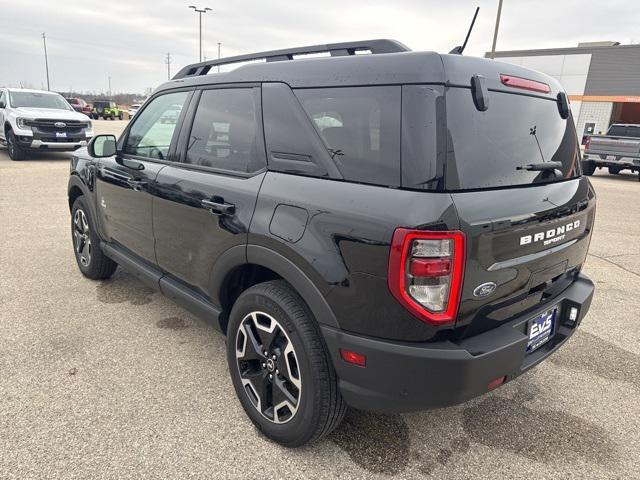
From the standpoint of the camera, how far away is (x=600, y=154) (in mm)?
14148

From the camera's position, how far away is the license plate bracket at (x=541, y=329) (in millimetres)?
2095

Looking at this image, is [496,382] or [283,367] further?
[283,367]

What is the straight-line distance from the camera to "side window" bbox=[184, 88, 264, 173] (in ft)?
7.79

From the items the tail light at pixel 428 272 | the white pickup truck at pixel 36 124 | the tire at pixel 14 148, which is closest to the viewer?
the tail light at pixel 428 272

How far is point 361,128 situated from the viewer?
74.6 inches

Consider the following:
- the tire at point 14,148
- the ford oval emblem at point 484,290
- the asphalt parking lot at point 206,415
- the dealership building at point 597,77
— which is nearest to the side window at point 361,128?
the ford oval emblem at point 484,290

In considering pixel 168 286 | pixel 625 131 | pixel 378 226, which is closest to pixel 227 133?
pixel 168 286

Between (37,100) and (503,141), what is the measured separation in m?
14.4

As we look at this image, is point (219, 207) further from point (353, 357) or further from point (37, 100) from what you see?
point (37, 100)

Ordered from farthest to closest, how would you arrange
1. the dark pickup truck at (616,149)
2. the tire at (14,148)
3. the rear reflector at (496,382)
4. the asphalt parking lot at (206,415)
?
the dark pickup truck at (616,149) < the tire at (14,148) < the asphalt parking lot at (206,415) < the rear reflector at (496,382)

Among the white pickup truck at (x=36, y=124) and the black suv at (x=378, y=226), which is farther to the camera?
the white pickup truck at (x=36, y=124)

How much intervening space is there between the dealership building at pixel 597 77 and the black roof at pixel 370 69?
38365mm

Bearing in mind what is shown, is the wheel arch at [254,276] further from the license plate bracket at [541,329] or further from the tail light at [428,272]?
the license plate bracket at [541,329]

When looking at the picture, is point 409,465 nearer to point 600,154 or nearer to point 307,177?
point 307,177
